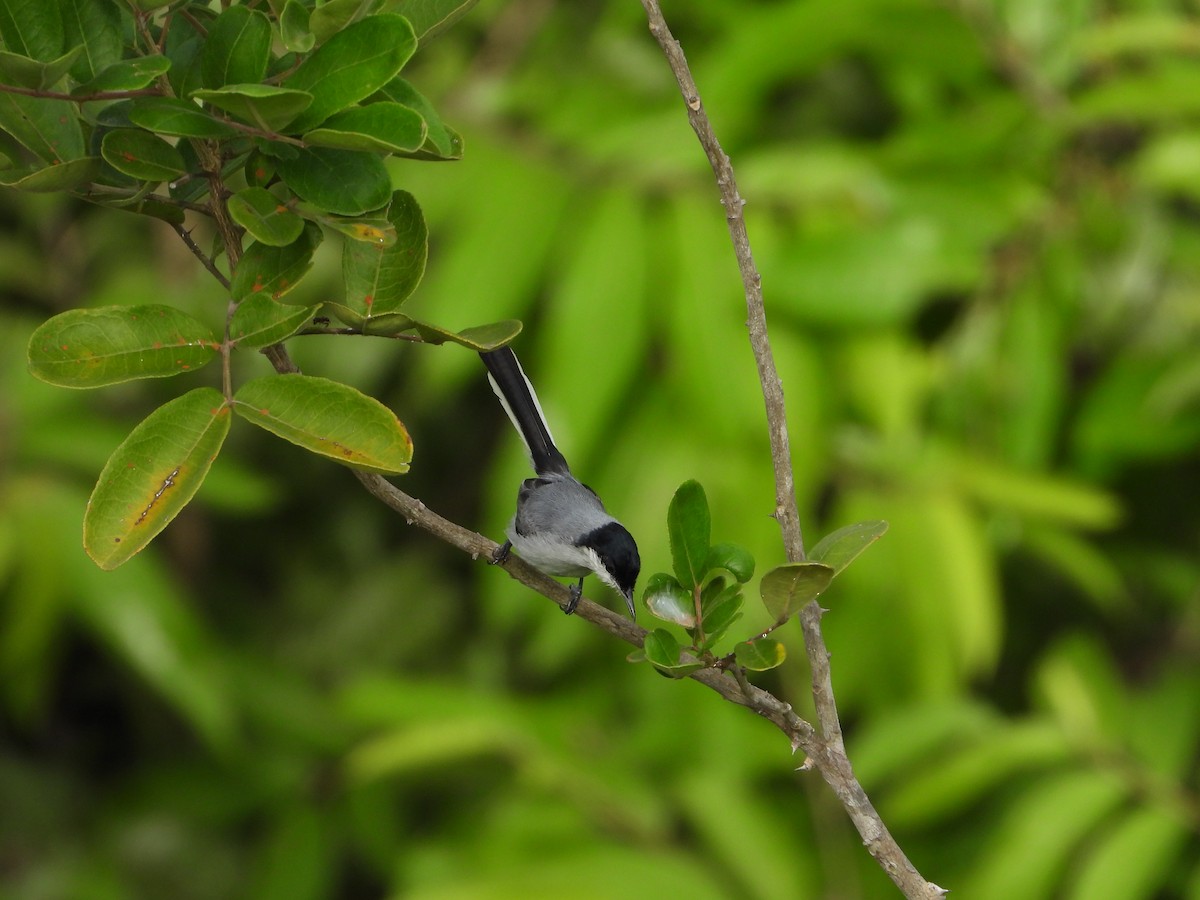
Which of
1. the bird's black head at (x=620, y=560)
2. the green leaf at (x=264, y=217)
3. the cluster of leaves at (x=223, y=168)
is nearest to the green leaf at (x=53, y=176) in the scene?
the cluster of leaves at (x=223, y=168)

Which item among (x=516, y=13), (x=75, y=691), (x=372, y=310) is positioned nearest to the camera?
(x=372, y=310)

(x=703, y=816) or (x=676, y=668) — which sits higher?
(x=676, y=668)

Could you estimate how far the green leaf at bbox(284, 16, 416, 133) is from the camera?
0.86 m

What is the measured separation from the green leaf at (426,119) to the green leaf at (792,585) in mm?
388

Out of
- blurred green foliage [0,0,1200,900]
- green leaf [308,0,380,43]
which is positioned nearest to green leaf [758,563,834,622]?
green leaf [308,0,380,43]

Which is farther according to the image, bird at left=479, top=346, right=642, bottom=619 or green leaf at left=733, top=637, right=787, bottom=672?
bird at left=479, top=346, right=642, bottom=619

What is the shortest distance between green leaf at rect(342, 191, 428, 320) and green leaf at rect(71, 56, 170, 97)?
195mm

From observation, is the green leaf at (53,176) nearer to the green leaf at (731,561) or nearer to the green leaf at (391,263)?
the green leaf at (391,263)

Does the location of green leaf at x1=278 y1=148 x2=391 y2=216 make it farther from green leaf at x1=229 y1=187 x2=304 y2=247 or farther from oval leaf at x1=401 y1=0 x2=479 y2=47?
oval leaf at x1=401 y1=0 x2=479 y2=47

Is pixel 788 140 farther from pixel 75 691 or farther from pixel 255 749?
pixel 75 691

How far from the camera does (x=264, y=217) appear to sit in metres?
0.91

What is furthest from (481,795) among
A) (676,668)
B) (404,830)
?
(676,668)

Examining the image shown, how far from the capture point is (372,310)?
1.00 metres

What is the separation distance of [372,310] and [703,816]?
2.02 metres
